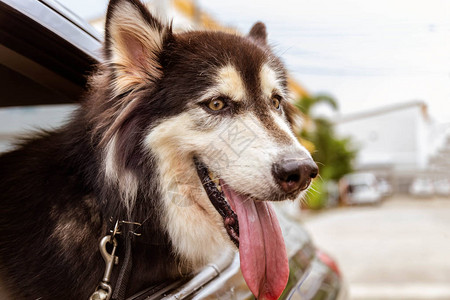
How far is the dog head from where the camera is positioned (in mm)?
1980

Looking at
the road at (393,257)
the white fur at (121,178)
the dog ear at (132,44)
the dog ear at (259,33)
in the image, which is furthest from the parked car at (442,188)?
the white fur at (121,178)

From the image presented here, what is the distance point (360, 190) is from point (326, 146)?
4785 mm

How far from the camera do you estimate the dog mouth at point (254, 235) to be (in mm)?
1888

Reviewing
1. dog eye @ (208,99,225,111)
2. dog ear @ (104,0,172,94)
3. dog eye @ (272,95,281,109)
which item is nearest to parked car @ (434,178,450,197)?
dog eye @ (272,95,281,109)

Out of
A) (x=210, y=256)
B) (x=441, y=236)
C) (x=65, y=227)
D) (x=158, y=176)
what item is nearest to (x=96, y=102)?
(x=158, y=176)

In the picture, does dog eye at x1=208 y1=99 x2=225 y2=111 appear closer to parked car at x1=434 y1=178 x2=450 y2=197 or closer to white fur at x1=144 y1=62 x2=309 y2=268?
white fur at x1=144 y1=62 x2=309 y2=268

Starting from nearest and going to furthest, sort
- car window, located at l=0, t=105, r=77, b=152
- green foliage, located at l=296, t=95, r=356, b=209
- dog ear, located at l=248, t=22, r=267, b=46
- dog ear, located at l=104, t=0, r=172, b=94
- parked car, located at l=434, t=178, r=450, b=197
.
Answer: dog ear, located at l=104, t=0, r=172, b=94 < car window, located at l=0, t=105, r=77, b=152 < dog ear, located at l=248, t=22, r=267, b=46 < parked car, located at l=434, t=178, r=450, b=197 < green foliage, located at l=296, t=95, r=356, b=209

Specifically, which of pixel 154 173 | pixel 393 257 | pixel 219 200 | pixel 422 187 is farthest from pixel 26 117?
A: pixel 422 187

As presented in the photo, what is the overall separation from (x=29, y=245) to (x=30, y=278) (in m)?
0.16

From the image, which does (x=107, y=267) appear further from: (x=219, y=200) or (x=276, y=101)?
(x=276, y=101)

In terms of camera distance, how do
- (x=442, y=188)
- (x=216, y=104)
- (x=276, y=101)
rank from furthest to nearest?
1. (x=442, y=188)
2. (x=276, y=101)
3. (x=216, y=104)

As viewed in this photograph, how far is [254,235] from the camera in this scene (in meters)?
1.94

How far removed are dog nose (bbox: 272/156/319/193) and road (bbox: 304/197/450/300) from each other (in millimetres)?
5946

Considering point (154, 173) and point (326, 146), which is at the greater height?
point (154, 173)
